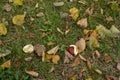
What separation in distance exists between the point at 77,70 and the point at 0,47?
2.73 ft

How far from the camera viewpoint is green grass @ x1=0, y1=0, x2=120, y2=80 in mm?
2760

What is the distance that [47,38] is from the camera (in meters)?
2.99

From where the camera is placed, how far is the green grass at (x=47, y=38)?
9.05 ft

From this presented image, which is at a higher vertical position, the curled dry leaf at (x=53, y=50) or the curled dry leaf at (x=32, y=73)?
the curled dry leaf at (x=53, y=50)

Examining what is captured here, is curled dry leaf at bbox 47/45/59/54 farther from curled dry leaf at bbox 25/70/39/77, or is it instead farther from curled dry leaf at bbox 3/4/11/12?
curled dry leaf at bbox 3/4/11/12

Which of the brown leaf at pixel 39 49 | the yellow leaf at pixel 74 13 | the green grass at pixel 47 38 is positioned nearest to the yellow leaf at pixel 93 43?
the green grass at pixel 47 38

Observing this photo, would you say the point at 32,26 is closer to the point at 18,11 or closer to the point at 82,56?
the point at 18,11

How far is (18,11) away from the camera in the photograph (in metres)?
3.14

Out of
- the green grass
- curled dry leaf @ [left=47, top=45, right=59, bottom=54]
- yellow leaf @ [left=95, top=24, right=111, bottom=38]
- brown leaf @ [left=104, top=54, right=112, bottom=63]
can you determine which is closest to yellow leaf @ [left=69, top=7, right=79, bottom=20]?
the green grass

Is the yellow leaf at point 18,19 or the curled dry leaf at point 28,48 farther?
the yellow leaf at point 18,19

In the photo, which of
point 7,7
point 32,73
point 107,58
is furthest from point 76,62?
point 7,7

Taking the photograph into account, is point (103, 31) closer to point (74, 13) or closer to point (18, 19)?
point (74, 13)

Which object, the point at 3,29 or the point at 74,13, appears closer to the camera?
the point at 3,29

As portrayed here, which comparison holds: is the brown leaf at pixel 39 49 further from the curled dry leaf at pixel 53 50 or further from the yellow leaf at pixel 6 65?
the yellow leaf at pixel 6 65
